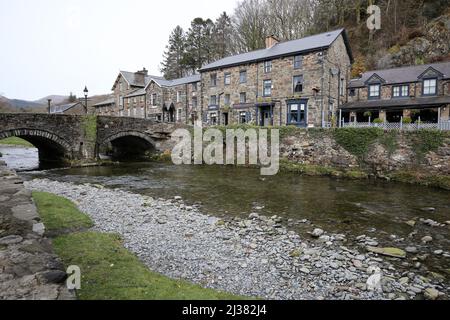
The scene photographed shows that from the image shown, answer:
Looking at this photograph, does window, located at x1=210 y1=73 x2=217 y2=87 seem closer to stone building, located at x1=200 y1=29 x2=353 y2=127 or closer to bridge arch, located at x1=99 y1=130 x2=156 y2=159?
stone building, located at x1=200 y1=29 x2=353 y2=127

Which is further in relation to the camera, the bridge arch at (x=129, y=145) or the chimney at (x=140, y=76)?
the chimney at (x=140, y=76)

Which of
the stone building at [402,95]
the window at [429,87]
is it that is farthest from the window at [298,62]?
the window at [429,87]

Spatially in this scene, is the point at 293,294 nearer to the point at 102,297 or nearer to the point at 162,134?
the point at 102,297

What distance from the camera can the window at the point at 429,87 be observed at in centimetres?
2580

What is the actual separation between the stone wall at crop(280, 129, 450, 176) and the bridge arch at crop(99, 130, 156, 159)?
1319 cm

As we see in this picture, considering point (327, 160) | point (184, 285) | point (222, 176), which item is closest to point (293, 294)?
point (184, 285)

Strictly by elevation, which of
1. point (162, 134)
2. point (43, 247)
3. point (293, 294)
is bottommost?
point (293, 294)

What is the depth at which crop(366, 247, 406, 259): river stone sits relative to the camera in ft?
21.6

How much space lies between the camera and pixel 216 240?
23.8 feet

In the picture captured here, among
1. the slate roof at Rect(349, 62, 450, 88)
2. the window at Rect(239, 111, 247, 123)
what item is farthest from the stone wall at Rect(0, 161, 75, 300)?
the slate roof at Rect(349, 62, 450, 88)

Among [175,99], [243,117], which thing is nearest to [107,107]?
[175,99]

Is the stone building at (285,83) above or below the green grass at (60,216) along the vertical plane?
above

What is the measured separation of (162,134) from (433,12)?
3941 centimetres

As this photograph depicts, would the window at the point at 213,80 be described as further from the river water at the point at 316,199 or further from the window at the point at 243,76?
the river water at the point at 316,199
